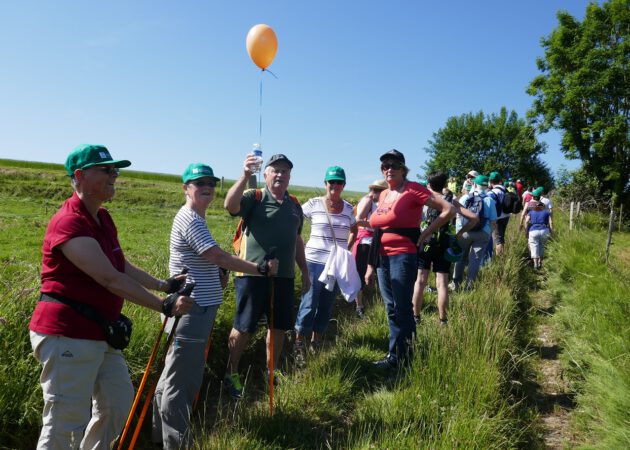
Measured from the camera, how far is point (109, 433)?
8.11 ft

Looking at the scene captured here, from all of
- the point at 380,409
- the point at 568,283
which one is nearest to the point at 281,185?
the point at 380,409

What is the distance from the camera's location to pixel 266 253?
379 cm

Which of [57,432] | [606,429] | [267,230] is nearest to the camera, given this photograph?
[57,432]

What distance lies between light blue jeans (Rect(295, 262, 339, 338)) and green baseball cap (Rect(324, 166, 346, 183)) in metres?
0.96

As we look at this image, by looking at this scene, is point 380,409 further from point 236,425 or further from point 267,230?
point 267,230

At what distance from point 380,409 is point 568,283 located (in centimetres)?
553

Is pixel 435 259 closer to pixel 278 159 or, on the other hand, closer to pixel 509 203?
pixel 278 159

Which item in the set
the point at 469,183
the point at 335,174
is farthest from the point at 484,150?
the point at 335,174

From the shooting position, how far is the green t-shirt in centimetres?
386

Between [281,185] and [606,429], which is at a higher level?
[281,185]

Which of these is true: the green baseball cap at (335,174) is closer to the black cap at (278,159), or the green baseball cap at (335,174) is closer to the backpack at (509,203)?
the black cap at (278,159)

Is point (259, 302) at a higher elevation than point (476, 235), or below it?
below

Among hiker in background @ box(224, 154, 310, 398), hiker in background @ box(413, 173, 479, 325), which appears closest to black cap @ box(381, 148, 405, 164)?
hiker in background @ box(224, 154, 310, 398)

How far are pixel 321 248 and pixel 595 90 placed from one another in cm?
2953
